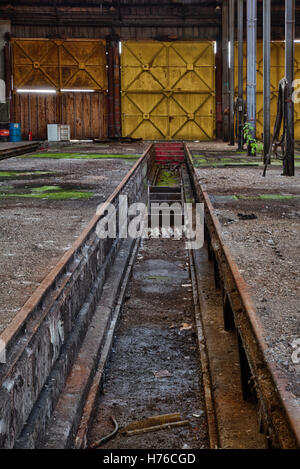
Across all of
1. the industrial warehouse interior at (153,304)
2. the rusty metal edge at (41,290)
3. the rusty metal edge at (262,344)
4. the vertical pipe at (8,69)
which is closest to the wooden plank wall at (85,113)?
the vertical pipe at (8,69)

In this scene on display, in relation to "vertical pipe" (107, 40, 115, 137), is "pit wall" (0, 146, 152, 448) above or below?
below

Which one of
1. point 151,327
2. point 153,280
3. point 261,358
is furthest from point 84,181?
point 261,358

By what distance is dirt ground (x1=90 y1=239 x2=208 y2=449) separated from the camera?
3924 mm

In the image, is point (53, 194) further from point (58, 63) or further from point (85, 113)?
point (58, 63)

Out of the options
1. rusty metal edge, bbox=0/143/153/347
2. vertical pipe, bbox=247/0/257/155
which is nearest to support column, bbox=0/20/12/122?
vertical pipe, bbox=247/0/257/155

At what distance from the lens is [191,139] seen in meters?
22.8

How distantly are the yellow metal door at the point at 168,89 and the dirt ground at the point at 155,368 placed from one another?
15.3 metres

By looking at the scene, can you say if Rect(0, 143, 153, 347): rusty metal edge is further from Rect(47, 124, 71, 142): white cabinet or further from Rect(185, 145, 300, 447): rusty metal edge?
Rect(47, 124, 71, 142): white cabinet

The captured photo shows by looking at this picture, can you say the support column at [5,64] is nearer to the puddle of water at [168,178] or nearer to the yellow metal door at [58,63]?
the yellow metal door at [58,63]

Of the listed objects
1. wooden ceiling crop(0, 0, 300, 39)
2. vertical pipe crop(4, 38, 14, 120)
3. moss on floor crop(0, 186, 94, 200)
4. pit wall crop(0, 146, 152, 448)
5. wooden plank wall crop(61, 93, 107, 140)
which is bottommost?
pit wall crop(0, 146, 152, 448)

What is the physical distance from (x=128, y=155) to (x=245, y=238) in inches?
390

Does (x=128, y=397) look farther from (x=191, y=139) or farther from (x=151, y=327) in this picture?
(x=191, y=139)

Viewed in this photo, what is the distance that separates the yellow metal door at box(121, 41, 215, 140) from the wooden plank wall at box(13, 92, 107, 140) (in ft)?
3.22

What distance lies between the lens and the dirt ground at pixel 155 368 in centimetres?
392
